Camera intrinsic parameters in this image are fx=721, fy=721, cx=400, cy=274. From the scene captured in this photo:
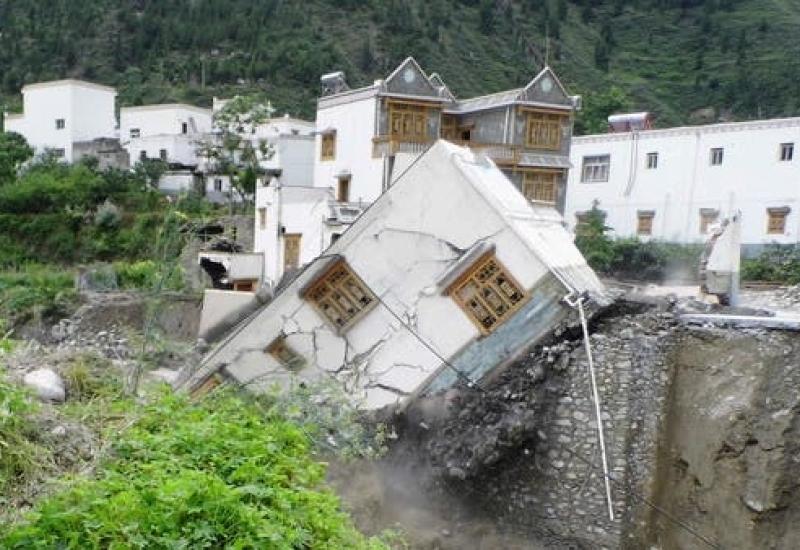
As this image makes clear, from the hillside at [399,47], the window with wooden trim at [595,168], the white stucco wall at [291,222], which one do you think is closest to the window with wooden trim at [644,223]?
the window with wooden trim at [595,168]

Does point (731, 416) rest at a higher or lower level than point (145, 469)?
lower

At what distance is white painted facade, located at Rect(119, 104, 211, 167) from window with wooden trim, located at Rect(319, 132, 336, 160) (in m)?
12.3

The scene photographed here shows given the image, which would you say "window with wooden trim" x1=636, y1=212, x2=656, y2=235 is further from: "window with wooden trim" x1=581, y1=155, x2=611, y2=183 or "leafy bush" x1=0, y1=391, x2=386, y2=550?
"leafy bush" x1=0, y1=391, x2=386, y2=550

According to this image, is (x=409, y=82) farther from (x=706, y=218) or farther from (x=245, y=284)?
(x=706, y=218)

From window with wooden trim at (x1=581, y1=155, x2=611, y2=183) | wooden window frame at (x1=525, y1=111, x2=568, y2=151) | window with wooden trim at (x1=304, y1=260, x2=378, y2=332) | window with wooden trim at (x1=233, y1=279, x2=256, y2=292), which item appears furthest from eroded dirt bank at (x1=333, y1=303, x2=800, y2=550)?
window with wooden trim at (x1=581, y1=155, x2=611, y2=183)

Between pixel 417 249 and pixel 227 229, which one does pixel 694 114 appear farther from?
pixel 417 249

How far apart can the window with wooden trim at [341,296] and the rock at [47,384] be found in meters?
5.08

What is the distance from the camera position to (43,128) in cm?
3653

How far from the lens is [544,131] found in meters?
22.7

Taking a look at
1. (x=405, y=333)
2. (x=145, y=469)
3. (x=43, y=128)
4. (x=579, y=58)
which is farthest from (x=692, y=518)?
(x=579, y=58)

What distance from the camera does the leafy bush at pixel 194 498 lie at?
2717 mm

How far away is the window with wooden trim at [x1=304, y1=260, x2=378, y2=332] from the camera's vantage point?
958cm

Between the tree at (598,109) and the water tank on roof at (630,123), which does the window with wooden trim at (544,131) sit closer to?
the water tank on roof at (630,123)

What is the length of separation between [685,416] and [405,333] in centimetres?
360
